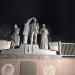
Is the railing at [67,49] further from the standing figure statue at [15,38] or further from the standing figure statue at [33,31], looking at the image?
the standing figure statue at [15,38]

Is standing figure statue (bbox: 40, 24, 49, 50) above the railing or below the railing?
above

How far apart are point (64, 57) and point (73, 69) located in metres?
0.85

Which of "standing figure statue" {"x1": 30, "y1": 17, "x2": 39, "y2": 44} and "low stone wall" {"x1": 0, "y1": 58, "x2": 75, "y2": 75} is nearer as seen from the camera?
"low stone wall" {"x1": 0, "y1": 58, "x2": 75, "y2": 75}

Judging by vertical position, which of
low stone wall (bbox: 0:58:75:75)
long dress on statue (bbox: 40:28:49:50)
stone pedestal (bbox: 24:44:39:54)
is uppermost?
long dress on statue (bbox: 40:28:49:50)

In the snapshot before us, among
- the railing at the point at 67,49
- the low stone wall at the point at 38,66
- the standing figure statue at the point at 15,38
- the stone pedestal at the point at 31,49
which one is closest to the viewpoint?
the low stone wall at the point at 38,66

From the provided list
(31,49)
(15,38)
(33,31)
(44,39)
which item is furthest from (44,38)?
(15,38)

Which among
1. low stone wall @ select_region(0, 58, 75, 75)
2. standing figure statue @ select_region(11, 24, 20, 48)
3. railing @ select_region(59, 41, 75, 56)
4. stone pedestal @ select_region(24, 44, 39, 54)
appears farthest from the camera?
railing @ select_region(59, 41, 75, 56)

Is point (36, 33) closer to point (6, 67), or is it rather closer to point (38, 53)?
point (38, 53)

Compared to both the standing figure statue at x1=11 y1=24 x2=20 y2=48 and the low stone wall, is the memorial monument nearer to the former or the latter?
the standing figure statue at x1=11 y1=24 x2=20 y2=48

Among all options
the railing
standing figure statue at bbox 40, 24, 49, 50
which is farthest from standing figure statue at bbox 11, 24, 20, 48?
the railing

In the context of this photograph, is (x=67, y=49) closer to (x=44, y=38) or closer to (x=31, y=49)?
(x=44, y=38)

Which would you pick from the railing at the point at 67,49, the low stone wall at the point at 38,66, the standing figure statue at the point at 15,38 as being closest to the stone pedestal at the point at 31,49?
the low stone wall at the point at 38,66

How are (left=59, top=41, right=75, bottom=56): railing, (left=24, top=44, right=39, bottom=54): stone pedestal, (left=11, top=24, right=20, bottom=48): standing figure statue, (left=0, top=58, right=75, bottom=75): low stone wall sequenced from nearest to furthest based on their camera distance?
(left=0, top=58, right=75, bottom=75): low stone wall, (left=24, top=44, right=39, bottom=54): stone pedestal, (left=11, top=24, right=20, bottom=48): standing figure statue, (left=59, top=41, right=75, bottom=56): railing

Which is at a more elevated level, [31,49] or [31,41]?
[31,41]
